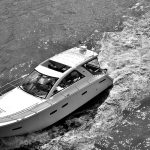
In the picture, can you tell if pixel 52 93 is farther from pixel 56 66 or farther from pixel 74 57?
pixel 74 57

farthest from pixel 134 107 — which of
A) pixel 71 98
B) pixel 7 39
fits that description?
pixel 7 39

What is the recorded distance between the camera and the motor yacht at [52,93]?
15.0 meters

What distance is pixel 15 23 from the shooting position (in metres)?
26.1

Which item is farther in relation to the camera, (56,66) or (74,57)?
(74,57)

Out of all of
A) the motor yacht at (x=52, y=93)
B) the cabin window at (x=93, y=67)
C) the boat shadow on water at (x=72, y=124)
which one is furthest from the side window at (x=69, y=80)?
the boat shadow on water at (x=72, y=124)

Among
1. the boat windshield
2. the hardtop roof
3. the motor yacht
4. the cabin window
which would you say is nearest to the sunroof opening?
the motor yacht

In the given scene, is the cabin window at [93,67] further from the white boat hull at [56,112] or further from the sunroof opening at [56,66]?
the sunroof opening at [56,66]

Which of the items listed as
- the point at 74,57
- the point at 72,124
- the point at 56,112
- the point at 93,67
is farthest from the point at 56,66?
the point at 72,124

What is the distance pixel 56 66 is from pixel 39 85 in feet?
4.78

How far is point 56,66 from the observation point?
1709 centimetres

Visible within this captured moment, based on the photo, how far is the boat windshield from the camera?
16016 mm

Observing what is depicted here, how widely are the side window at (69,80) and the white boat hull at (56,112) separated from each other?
0.54 m

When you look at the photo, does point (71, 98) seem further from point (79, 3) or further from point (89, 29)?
point (79, 3)

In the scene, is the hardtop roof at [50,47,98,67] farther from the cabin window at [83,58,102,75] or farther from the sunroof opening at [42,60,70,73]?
the cabin window at [83,58,102,75]
